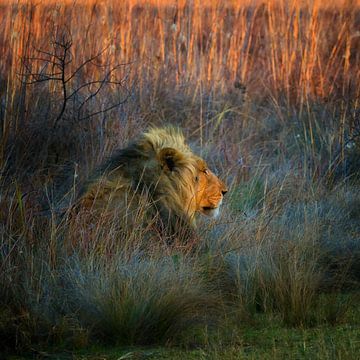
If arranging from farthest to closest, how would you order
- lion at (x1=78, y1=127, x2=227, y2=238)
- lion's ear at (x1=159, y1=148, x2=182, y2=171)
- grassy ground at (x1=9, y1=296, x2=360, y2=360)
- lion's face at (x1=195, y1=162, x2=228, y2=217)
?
lion's face at (x1=195, y1=162, x2=228, y2=217)
lion's ear at (x1=159, y1=148, x2=182, y2=171)
lion at (x1=78, y1=127, x2=227, y2=238)
grassy ground at (x1=9, y1=296, x2=360, y2=360)

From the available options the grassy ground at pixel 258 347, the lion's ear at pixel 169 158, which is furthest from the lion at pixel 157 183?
the grassy ground at pixel 258 347

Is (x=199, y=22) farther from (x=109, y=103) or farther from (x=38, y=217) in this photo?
(x=38, y=217)

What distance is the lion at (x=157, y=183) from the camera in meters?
4.67

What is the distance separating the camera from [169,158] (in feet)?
16.1

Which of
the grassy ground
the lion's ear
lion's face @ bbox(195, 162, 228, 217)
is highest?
the lion's ear

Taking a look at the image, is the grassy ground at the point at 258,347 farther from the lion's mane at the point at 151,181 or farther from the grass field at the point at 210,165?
the lion's mane at the point at 151,181

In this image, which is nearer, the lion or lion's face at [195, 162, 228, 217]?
the lion

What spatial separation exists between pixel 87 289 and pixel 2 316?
411 mm

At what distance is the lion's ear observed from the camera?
193 inches

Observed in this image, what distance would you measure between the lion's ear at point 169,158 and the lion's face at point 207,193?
0.26 meters

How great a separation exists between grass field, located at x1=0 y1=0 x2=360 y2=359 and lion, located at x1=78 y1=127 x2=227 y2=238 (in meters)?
0.15

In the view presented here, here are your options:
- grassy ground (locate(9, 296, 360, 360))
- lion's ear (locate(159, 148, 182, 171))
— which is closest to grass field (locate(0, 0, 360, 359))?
grassy ground (locate(9, 296, 360, 360))

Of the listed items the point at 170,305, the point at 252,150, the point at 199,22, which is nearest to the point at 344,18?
the point at 199,22

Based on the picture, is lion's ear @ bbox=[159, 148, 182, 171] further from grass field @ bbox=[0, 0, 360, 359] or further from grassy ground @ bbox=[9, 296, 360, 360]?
grassy ground @ bbox=[9, 296, 360, 360]
